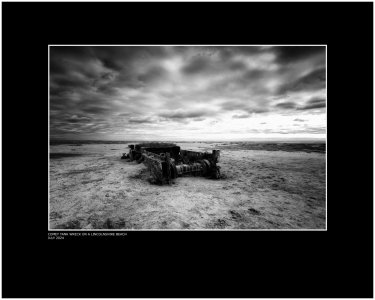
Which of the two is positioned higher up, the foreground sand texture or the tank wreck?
the tank wreck

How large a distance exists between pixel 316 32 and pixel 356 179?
2.89 meters

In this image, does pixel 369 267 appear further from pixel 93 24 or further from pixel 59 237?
pixel 93 24

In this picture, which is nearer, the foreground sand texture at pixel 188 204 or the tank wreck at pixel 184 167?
the foreground sand texture at pixel 188 204

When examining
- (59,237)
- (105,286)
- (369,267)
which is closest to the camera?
(105,286)

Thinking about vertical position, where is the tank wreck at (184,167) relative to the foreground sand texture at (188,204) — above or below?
above

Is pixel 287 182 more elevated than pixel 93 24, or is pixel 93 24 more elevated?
pixel 93 24

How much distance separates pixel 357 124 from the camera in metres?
2.86

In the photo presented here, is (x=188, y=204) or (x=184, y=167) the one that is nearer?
(x=188, y=204)

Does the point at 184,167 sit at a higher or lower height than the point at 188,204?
higher

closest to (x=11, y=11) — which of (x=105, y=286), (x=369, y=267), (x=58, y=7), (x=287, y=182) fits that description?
(x=58, y=7)

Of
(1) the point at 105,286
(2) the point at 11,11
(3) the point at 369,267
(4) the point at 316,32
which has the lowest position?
(1) the point at 105,286

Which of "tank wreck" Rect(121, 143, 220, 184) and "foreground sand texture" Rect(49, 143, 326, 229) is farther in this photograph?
"tank wreck" Rect(121, 143, 220, 184)

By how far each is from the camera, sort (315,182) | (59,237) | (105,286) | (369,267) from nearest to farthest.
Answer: (105,286), (369,267), (59,237), (315,182)

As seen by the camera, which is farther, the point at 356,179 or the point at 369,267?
the point at 356,179
